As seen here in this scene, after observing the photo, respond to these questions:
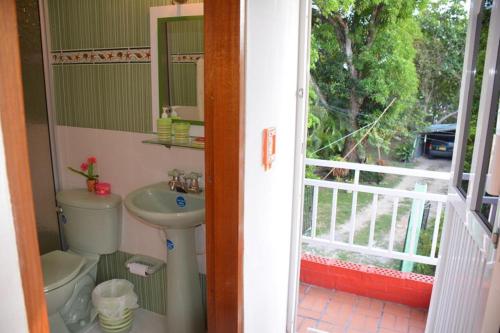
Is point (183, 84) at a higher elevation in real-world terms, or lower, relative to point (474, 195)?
higher

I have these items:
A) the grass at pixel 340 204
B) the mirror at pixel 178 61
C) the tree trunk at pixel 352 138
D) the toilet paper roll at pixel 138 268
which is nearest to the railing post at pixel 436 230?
the grass at pixel 340 204

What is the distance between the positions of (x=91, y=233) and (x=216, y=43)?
5.35 ft

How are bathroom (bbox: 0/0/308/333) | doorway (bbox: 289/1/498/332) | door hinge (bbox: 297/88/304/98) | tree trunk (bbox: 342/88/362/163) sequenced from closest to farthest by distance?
bathroom (bbox: 0/0/308/333)
door hinge (bbox: 297/88/304/98)
doorway (bbox: 289/1/498/332)
tree trunk (bbox: 342/88/362/163)

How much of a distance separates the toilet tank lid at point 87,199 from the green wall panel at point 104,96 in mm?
438

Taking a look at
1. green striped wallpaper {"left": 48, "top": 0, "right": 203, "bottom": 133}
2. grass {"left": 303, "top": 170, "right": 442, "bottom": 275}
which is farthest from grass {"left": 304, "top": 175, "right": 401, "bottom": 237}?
green striped wallpaper {"left": 48, "top": 0, "right": 203, "bottom": 133}


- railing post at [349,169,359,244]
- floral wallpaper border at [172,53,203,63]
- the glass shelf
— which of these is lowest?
railing post at [349,169,359,244]

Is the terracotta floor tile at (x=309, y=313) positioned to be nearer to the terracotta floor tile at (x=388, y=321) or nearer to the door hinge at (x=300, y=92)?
the terracotta floor tile at (x=388, y=321)

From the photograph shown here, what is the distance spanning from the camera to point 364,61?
118 inches

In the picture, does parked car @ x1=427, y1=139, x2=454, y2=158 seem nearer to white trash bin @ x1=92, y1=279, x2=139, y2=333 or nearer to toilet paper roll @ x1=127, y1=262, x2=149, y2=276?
toilet paper roll @ x1=127, y1=262, x2=149, y2=276

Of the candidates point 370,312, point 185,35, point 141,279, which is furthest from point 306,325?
point 185,35

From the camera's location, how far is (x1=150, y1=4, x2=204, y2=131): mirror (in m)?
1.96

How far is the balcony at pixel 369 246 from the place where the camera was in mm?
2477

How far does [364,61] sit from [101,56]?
204 cm

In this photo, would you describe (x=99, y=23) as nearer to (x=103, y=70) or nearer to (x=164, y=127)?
(x=103, y=70)
